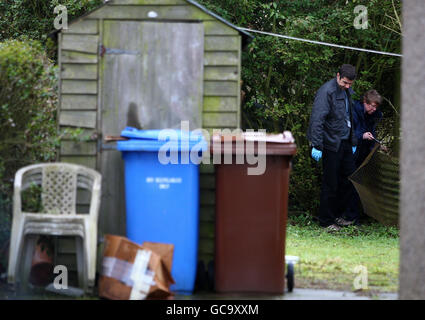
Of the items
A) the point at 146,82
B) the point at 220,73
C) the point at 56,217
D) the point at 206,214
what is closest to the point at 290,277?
the point at 206,214

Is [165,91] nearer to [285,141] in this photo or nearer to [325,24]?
[285,141]

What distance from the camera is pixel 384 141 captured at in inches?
434

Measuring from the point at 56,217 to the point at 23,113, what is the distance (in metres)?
1.20

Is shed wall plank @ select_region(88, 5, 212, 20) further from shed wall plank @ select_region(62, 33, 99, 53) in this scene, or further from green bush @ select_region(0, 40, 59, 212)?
green bush @ select_region(0, 40, 59, 212)

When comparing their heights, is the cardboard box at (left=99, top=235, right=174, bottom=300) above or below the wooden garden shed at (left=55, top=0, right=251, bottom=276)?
below

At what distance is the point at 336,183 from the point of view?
9.50 metres

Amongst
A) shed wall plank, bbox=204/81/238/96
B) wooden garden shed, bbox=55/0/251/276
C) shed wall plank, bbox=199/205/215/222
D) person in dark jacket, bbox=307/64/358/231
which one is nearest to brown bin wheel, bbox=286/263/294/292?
shed wall plank, bbox=199/205/215/222

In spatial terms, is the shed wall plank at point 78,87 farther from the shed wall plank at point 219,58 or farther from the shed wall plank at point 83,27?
the shed wall plank at point 219,58

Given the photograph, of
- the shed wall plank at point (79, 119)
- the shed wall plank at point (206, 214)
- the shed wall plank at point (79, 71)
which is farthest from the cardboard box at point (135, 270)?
Answer: the shed wall plank at point (79, 71)

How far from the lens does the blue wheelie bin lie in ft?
18.9

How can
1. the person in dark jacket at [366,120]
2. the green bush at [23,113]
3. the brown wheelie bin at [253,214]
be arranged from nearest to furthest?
the brown wheelie bin at [253,214], the green bush at [23,113], the person in dark jacket at [366,120]

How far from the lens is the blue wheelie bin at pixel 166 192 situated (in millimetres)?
5766

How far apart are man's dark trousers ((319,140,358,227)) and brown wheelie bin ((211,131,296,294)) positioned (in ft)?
12.2
